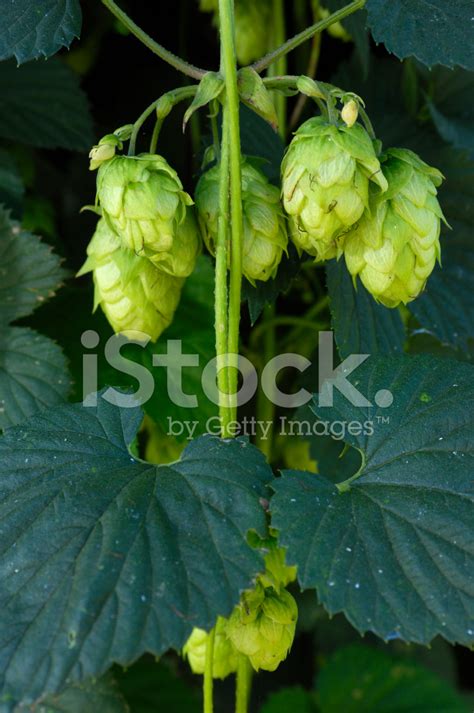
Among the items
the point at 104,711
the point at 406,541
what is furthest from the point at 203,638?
the point at 406,541

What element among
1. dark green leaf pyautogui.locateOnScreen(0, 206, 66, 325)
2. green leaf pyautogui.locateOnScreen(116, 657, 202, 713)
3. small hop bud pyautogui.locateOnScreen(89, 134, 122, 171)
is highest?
small hop bud pyautogui.locateOnScreen(89, 134, 122, 171)

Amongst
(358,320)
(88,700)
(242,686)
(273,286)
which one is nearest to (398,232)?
(273,286)

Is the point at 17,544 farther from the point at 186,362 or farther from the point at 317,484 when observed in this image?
the point at 186,362

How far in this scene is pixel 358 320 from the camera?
48.4 inches

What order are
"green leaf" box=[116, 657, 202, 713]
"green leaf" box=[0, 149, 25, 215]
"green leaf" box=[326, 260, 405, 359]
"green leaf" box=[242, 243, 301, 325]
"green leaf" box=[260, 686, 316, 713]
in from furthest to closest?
"green leaf" box=[260, 686, 316, 713]
"green leaf" box=[116, 657, 202, 713]
"green leaf" box=[0, 149, 25, 215]
"green leaf" box=[326, 260, 405, 359]
"green leaf" box=[242, 243, 301, 325]

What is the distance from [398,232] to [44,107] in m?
0.86

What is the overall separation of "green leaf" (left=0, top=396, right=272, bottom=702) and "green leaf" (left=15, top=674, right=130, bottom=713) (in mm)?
488

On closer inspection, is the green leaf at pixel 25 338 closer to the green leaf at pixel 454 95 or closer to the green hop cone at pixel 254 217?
the green hop cone at pixel 254 217

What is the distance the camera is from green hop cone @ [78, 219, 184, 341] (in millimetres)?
994

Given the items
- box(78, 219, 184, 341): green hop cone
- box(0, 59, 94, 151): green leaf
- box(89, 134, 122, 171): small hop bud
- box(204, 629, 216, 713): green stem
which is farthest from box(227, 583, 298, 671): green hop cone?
box(0, 59, 94, 151): green leaf

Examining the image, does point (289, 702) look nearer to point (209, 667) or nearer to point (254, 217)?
point (209, 667)

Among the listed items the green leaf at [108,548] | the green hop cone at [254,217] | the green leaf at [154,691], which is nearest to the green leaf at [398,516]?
the green leaf at [108,548]

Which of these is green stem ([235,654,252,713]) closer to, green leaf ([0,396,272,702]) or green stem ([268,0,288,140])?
green leaf ([0,396,272,702])

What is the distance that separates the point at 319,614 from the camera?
1.97m
